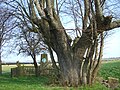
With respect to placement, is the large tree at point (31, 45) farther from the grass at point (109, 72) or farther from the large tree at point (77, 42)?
the large tree at point (77, 42)

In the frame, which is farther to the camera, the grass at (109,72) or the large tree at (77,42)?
the grass at (109,72)

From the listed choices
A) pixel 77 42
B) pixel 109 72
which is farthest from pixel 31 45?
pixel 77 42

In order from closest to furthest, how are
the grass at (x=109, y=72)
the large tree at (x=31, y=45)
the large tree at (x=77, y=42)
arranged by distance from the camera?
the large tree at (x=77, y=42)
the grass at (x=109, y=72)
the large tree at (x=31, y=45)

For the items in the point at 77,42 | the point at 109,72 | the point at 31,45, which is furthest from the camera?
the point at 31,45

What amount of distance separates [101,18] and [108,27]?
992mm

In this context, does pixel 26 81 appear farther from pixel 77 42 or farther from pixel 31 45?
pixel 31 45

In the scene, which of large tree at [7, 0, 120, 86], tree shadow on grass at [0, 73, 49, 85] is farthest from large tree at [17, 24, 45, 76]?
large tree at [7, 0, 120, 86]

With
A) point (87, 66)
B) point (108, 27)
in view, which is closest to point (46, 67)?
point (87, 66)

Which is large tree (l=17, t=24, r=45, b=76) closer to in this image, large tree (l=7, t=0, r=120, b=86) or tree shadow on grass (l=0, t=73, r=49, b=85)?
tree shadow on grass (l=0, t=73, r=49, b=85)

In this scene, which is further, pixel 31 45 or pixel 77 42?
pixel 31 45

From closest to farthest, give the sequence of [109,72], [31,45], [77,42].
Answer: [77,42] → [109,72] → [31,45]

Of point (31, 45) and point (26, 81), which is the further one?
point (31, 45)

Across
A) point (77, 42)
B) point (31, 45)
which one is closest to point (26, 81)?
point (77, 42)

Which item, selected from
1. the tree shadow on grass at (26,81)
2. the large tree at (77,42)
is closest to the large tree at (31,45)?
the tree shadow on grass at (26,81)
